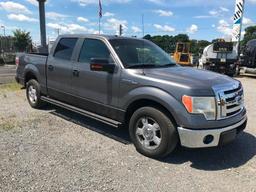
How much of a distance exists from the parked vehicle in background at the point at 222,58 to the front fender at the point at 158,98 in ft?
57.0

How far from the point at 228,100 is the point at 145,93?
1234 mm

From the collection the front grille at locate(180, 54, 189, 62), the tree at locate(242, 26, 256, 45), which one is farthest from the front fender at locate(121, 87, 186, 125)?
the tree at locate(242, 26, 256, 45)

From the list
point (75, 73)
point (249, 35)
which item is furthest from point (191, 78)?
point (249, 35)

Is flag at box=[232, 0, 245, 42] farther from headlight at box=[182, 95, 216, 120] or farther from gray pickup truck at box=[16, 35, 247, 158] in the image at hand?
headlight at box=[182, 95, 216, 120]

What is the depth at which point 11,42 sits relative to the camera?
6034cm

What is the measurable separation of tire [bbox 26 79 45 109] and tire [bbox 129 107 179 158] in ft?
11.0

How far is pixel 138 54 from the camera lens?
20.2ft

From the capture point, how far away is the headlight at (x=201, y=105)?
4789 millimetres

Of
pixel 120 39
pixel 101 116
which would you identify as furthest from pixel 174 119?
pixel 120 39

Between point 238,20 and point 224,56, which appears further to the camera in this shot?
point 238,20

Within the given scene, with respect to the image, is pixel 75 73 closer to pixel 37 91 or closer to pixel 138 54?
pixel 138 54

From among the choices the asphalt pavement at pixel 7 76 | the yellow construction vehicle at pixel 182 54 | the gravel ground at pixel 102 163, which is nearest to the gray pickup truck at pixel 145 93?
the gravel ground at pixel 102 163

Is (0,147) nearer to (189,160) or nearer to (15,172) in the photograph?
(15,172)

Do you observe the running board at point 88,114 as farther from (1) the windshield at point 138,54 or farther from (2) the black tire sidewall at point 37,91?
(1) the windshield at point 138,54
